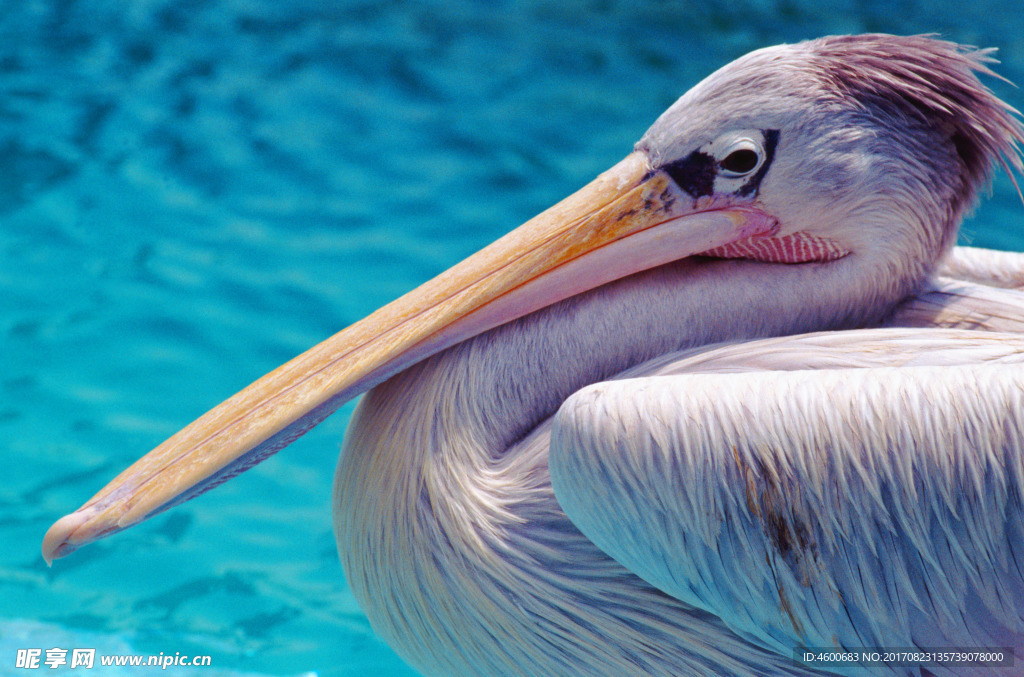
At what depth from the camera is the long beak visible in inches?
53.2

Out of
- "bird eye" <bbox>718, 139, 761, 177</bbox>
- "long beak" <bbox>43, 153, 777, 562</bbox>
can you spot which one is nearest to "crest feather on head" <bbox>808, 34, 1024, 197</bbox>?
"bird eye" <bbox>718, 139, 761, 177</bbox>

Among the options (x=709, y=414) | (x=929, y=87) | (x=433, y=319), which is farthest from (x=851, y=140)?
(x=433, y=319)

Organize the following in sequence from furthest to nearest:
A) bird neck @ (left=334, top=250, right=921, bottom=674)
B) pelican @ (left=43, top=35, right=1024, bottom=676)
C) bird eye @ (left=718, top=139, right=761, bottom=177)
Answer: bird eye @ (left=718, top=139, right=761, bottom=177) < bird neck @ (left=334, top=250, right=921, bottom=674) < pelican @ (left=43, top=35, right=1024, bottom=676)

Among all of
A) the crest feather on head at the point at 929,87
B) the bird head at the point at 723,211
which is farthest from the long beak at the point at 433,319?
the crest feather on head at the point at 929,87

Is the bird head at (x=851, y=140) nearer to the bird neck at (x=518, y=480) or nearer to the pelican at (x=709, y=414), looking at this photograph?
the pelican at (x=709, y=414)

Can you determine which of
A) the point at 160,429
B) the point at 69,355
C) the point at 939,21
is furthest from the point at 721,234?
the point at 939,21

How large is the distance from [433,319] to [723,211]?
1.75 ft

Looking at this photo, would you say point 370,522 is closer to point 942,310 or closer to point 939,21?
point 942,310

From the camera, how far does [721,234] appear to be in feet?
5.00

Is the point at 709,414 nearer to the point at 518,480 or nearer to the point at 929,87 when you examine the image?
the point at 518,480

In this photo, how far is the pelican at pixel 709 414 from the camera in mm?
1157

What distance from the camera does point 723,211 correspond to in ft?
4.96

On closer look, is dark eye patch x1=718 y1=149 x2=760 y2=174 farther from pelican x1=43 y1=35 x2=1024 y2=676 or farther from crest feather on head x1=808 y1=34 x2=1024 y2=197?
crest feather on head x1=808 y1=34 x2=1024 y2=197

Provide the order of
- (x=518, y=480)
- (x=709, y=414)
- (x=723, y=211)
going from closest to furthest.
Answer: (x=709, y=414) → (x=518, y=480) → (x=723, y=211)
